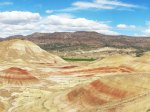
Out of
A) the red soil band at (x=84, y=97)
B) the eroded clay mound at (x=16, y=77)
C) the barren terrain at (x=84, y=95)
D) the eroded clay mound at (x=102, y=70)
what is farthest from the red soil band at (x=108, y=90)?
the eroded clay mound at (x=102, y=70)

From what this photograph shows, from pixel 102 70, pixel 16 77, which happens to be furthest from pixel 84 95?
pixel 102 70

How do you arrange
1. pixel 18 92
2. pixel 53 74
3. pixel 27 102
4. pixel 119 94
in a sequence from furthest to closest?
1. pixel 53 74
2. pixel 18 92
3. pixel 27 102
4. pixel 119 94

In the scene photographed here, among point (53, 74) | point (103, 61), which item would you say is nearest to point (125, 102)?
point (53, 74)

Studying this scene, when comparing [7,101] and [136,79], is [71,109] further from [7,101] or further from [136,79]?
[7,101]

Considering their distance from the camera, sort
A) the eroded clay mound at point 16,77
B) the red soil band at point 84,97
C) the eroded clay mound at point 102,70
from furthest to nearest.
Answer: the eroded clay mound at point 102,70, the eroded clay mound at point 16,77, the red soil band at point 84,97

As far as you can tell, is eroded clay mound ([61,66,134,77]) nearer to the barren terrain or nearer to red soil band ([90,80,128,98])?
the barren terrain

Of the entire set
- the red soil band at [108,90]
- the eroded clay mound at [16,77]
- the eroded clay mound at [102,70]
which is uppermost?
the red soil band at [108,90]

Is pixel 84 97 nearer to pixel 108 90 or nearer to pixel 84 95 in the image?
pixel 84 95

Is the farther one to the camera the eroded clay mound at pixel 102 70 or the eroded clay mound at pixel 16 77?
the eroded clay mound at pixel 102 70

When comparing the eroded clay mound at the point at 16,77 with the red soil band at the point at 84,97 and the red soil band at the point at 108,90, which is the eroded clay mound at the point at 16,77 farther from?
the red soil band at the point at 108,90

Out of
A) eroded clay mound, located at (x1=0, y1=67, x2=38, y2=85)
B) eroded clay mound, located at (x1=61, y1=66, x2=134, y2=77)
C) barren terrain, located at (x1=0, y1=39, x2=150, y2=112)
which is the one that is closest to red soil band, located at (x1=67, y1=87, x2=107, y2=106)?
barren terrain, located at (x1=0, y1=39, x2=150, y2=112)

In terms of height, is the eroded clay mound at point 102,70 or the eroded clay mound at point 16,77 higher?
the eroded clay mound at point 16,77
